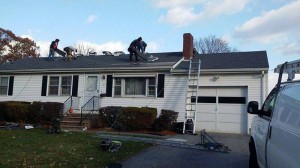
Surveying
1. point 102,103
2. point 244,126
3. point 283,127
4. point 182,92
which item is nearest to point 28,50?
point 102,103

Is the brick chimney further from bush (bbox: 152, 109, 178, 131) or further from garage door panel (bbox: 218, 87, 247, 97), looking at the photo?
bush (bbox: 152, 109, 178, 131)

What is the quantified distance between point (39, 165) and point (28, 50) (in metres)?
40.0

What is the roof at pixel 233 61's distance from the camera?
17.3m

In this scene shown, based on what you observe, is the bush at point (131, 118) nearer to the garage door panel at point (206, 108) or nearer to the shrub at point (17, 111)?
the garage door panel at point (206, 108)

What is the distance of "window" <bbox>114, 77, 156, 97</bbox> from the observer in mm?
18953

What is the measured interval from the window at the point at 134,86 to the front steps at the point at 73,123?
2750mm

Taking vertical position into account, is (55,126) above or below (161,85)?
below

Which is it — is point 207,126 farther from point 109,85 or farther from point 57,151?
point 57,151

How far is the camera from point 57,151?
10.3m

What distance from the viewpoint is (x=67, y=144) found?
38.1 feet

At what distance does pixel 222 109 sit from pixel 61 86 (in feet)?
31.9

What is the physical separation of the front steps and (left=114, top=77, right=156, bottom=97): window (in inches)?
108

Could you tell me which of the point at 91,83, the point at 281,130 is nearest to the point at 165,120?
the point at 91,83

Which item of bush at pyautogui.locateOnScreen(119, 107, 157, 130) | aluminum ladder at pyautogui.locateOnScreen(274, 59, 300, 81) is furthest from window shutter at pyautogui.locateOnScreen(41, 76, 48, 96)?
aluminum ladder at pyautogui.locateOnScreen(274, 59, 300, 81)
